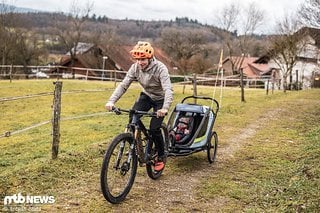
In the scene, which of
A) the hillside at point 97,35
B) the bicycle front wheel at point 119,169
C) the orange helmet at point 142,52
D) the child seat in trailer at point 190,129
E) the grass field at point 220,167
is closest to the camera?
the bicycle front wheel at point 119,169

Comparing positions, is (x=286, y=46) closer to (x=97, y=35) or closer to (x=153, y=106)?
(x=153, y=106)

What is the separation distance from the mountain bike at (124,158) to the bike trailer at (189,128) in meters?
1.12

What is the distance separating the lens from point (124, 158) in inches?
187

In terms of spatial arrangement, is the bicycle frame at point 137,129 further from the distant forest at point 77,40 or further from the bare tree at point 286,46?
the distant forest at point 77,40

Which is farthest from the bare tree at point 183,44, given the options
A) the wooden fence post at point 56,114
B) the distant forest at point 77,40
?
the wooden fence post at point 56,114

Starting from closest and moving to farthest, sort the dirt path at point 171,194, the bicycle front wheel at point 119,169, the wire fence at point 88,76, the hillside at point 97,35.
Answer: the bicycle front wheel at point 119,169 → the dirt path at point 171,194 → the wire fence at point 88,76 → the hillside at point 97,35

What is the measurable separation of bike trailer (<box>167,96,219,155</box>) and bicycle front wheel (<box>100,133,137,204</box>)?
1.40 m

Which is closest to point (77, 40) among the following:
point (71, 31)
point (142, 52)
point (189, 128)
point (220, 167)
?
point (71, 31)

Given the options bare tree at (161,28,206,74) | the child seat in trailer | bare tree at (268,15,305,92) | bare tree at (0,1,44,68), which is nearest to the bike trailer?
the child seat in trailer

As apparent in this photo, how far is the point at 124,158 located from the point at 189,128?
208 centimetres

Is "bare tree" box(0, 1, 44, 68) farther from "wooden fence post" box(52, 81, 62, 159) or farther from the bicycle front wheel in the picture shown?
the bicycle front wheel

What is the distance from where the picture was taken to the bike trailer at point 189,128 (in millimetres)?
6207

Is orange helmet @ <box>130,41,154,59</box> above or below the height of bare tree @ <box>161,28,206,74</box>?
below

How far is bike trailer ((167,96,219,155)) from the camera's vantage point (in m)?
6.21
